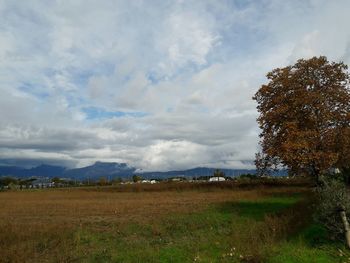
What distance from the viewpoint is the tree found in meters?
26.2

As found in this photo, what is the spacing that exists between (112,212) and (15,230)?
12.1 metres

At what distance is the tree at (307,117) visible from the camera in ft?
86.0

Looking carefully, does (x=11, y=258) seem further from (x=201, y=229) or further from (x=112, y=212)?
(x=112, y=212)

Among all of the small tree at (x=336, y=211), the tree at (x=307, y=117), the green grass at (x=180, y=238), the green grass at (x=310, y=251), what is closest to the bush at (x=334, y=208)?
the small tree at (x=336, y=211)

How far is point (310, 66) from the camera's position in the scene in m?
28.9

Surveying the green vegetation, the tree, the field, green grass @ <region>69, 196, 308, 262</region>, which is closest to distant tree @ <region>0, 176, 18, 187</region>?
the field

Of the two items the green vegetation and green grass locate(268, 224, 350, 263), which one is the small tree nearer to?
green grass locate(268, 224, 350, 263)

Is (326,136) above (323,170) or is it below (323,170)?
above

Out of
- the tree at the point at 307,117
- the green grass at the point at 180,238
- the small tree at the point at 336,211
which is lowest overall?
the green grass at the point at 180,238

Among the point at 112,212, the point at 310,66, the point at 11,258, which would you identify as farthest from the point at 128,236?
→ the point at 310,66

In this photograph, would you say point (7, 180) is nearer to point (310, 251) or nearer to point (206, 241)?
point (206, 241)

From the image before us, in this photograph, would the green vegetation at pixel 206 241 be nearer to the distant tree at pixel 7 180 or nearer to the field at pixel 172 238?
the field at pixel 172 238

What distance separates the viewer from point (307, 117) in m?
27.5

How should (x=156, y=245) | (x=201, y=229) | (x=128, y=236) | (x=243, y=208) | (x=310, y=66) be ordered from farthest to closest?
(x=243, y=208)
(x=310, y=66)
(x=201, y=229)
(x=128, y=236)
(x=156, y=245)
